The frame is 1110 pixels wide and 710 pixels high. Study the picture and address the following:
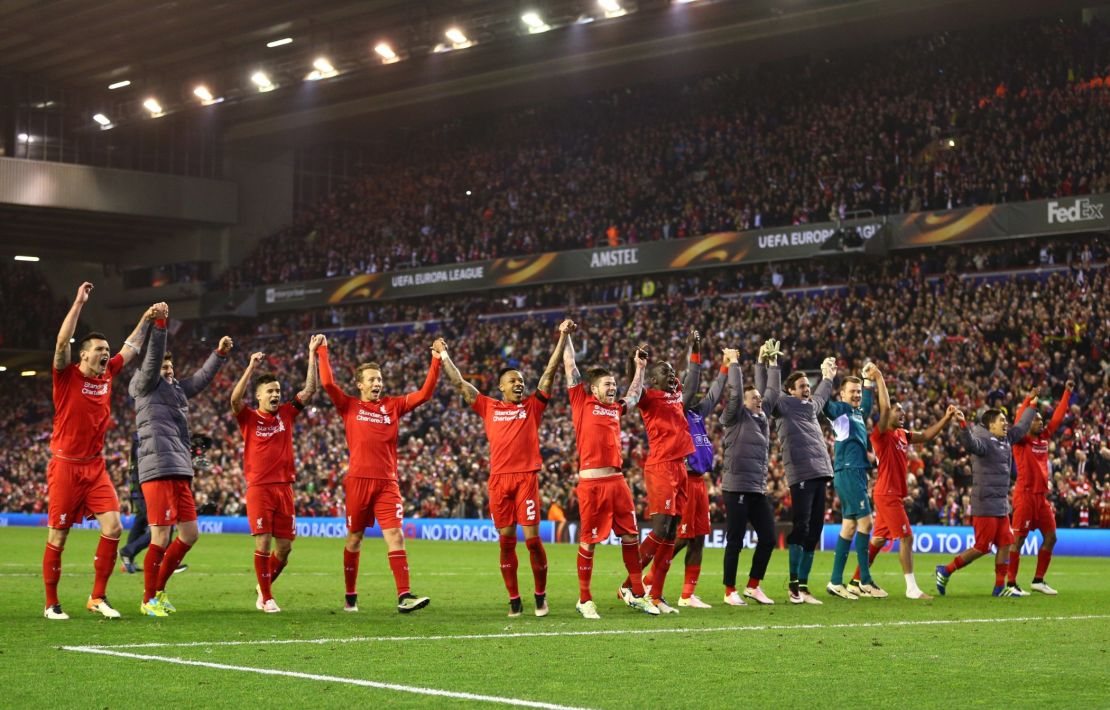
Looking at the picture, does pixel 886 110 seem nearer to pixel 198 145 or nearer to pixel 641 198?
pixel 641 198

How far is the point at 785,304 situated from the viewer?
40.5 meters

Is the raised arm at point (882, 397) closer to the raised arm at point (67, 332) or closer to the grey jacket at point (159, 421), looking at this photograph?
the grey jacket at point (159, 421)

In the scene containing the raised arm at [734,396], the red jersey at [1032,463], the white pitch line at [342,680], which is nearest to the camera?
the white pitch line at [342,680]

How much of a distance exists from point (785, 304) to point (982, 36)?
35.0 ft

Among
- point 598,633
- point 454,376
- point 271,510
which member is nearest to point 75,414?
point 271,510

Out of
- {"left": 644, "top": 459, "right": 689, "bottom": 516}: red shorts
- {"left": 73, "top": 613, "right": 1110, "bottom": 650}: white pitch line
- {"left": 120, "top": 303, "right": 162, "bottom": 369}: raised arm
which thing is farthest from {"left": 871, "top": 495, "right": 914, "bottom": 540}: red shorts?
{"left": 120, "top": 303, "right": 162, "bottom": 369}: raised arm

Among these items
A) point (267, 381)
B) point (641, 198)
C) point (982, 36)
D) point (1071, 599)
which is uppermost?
point (982, 36)

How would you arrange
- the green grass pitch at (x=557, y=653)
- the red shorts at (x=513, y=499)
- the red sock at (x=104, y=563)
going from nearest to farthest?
the green grass pitch at (x=557, y=653) → the red sock at (x=104, y=563) → the red shorts at (x=513, y=499)

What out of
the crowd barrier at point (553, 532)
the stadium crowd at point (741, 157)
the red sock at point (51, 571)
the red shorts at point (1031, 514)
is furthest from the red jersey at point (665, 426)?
the stadium crowd at point (741, 157)

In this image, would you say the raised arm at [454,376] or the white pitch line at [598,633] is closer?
the white pitch line at [598,633]

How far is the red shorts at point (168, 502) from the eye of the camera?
501 inches

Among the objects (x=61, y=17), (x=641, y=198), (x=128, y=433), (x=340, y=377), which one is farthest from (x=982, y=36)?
(x=128, y=433)

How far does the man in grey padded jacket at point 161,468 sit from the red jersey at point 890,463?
25.3 ft

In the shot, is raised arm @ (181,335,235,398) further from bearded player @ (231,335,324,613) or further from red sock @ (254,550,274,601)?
red sock @ (254,550,274,601)
